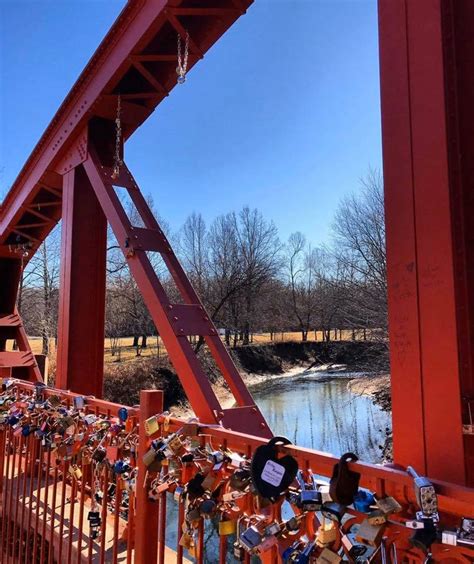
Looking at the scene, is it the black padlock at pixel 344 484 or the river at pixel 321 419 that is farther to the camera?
the river at pixel 321 419

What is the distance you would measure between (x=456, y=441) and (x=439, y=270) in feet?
1.73

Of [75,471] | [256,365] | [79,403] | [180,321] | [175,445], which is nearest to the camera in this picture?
[175,445]

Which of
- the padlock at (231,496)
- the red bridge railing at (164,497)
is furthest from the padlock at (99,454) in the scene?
the padlock at (231,496)

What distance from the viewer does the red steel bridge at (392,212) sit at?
140 centimetres

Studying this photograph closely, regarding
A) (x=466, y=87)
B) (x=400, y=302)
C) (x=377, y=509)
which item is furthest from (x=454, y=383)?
(x=466, y=87)

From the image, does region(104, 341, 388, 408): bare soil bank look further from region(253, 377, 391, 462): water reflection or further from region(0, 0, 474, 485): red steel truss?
region(0, 0, 474, 485): red steel truss

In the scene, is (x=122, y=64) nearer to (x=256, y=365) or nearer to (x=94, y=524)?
(x=94, y=524)

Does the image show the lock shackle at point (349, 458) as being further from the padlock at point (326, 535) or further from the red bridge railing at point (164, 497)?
the padlock at point (326, 535)

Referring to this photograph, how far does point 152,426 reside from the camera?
2.12 meters

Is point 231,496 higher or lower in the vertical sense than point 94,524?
higher

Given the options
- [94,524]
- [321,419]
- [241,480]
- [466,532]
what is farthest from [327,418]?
[466,532]

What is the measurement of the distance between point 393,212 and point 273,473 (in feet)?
3.28

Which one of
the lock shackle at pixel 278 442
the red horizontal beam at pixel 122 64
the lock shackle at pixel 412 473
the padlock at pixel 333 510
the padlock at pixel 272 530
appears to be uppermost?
the red horizontal beam at pixel 122 64

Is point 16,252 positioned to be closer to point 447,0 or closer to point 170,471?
point 170,471
